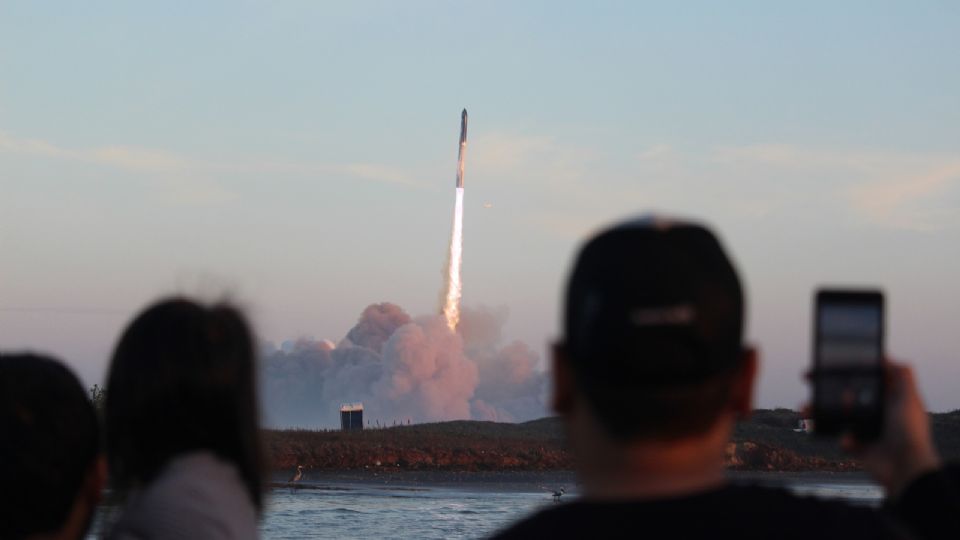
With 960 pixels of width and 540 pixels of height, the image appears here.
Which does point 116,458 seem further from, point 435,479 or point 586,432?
point 435,479

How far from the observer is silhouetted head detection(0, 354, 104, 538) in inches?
126

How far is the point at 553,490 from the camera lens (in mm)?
64438

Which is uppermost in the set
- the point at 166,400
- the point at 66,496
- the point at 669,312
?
the point at 669,312

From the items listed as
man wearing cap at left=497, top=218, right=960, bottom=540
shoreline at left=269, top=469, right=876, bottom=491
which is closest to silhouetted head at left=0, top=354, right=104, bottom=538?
man wearing cap at left=497, top=218, right=960, bottom=540

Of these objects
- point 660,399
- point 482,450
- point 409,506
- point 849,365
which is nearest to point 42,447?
point 660,399

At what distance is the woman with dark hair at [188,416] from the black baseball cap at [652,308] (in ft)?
4.61

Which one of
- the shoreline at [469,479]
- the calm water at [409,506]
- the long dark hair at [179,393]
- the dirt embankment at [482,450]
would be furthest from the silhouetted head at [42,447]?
the dirt embankment at [482,450]

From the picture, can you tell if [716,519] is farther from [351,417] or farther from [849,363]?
[351,417]

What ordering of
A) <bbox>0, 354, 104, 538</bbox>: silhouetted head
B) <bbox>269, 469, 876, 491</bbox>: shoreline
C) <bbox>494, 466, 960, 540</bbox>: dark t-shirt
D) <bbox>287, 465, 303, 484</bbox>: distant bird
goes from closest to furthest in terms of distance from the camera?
<bbox>494, 466, 960, 540</bbox>: dark t-shirt
<bbox>0, 354, 104, 538</bbox>: silhouetted head
<bbox>269, 469, 876, 491</bbox>: shoreline
<bbox>287, 465, 303, 484</bbox>: distant bird

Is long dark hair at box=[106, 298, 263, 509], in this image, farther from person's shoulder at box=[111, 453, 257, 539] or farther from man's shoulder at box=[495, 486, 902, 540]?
man's shoulder at box=[495, 486, 902, 540]

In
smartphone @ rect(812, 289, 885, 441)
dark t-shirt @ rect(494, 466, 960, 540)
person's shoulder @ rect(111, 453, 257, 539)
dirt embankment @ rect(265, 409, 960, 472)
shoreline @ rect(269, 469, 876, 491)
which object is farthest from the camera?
dirt embankment @ rect(265, 409, 960, 472)

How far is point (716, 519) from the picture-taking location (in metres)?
2.24

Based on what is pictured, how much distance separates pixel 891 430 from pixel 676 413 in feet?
1.85

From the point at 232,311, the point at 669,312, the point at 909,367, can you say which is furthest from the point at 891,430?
the point at 232,311
